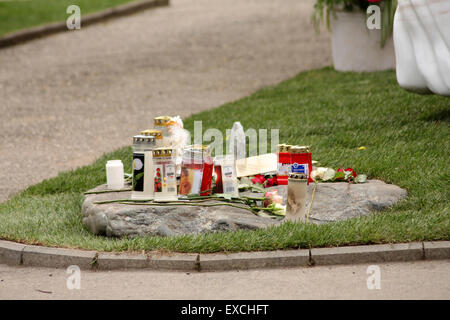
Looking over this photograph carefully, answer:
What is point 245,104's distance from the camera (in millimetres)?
9789

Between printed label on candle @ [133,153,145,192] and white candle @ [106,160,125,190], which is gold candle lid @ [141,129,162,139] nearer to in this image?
printed label on candle @ [133,153,145,192]

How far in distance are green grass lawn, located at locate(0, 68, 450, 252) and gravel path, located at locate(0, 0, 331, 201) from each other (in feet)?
2.38

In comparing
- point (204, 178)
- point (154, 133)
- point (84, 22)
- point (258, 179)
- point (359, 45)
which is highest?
point (84, 22)

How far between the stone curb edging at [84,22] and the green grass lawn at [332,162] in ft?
22.2

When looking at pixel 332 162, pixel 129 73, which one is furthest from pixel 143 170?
pixel 129 73

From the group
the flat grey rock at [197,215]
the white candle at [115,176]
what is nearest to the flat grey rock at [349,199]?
the flat grey rock at [197,215]

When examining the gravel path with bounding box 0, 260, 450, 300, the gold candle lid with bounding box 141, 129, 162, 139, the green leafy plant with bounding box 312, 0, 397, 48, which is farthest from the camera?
the green leafy plant with bounding box 312, 0, 397, 48

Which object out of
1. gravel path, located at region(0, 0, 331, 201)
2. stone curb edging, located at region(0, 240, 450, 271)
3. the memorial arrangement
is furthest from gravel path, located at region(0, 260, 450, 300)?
gravel path, located at region(0, 0, 331, 201)

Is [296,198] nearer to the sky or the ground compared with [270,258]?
nearer to the sky

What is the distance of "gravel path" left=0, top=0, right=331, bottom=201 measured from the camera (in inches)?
348

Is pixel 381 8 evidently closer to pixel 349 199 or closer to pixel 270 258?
pixel 349 199

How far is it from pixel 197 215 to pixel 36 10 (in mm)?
14509

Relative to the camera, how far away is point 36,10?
18812 millimetres

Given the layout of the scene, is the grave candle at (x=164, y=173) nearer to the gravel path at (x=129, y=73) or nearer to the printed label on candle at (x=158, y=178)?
the printed label on candle at (x=158, y=178)
